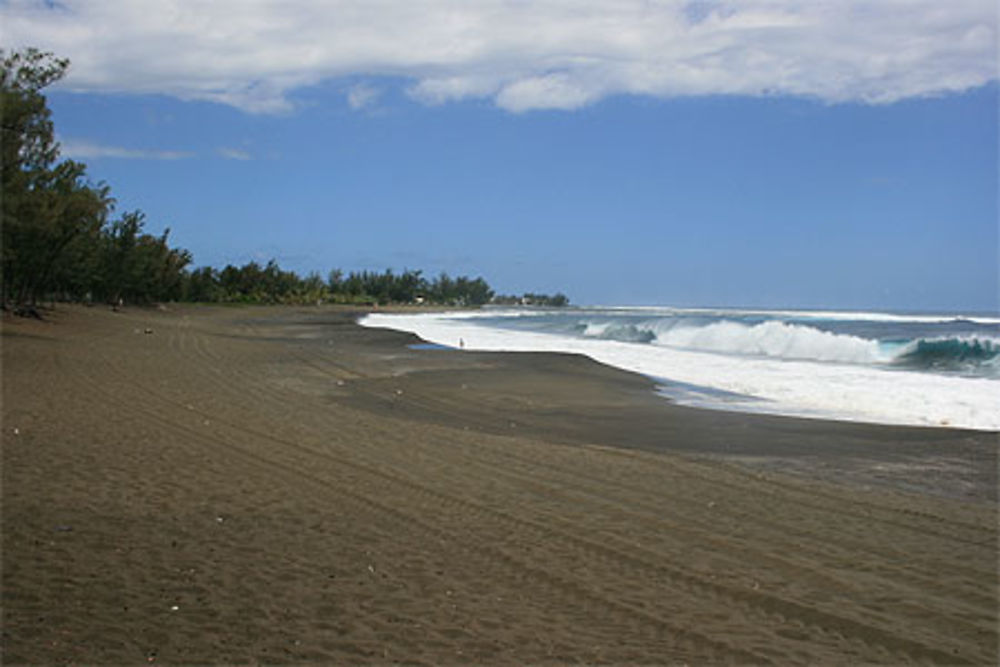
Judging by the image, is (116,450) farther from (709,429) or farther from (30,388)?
(709,429)

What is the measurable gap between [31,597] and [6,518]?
1.96 m

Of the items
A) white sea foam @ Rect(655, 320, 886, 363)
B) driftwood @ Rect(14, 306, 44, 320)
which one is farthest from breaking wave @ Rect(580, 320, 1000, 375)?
driftwood @ Rect(14, 306, 44, 320)

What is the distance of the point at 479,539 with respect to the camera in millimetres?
6926

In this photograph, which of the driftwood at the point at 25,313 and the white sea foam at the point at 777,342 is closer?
the white sea foam at the point at 777,342

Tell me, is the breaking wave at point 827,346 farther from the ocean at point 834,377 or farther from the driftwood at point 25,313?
the driftwood at point 25,313

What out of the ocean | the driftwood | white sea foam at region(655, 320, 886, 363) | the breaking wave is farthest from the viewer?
the driftwood

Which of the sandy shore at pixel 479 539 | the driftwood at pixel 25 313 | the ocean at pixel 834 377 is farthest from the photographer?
the driftwood at pixel 25 313

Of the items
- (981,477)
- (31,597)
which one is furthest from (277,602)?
(981,477)

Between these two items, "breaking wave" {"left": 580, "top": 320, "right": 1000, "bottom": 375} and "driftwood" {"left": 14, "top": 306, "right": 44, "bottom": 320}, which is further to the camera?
"driftwood" {"left": 14, "top": 306, "right": 44, "bottom": 320}

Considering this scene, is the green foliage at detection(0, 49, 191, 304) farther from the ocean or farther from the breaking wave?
the breaking wave

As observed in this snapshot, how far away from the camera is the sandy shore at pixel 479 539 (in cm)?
489

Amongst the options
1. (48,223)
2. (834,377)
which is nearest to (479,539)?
(834,377)

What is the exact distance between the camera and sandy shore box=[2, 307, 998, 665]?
16.0 feet

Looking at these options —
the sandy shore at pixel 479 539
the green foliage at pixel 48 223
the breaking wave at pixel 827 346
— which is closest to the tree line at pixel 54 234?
the green foliage at pixel 48 223
